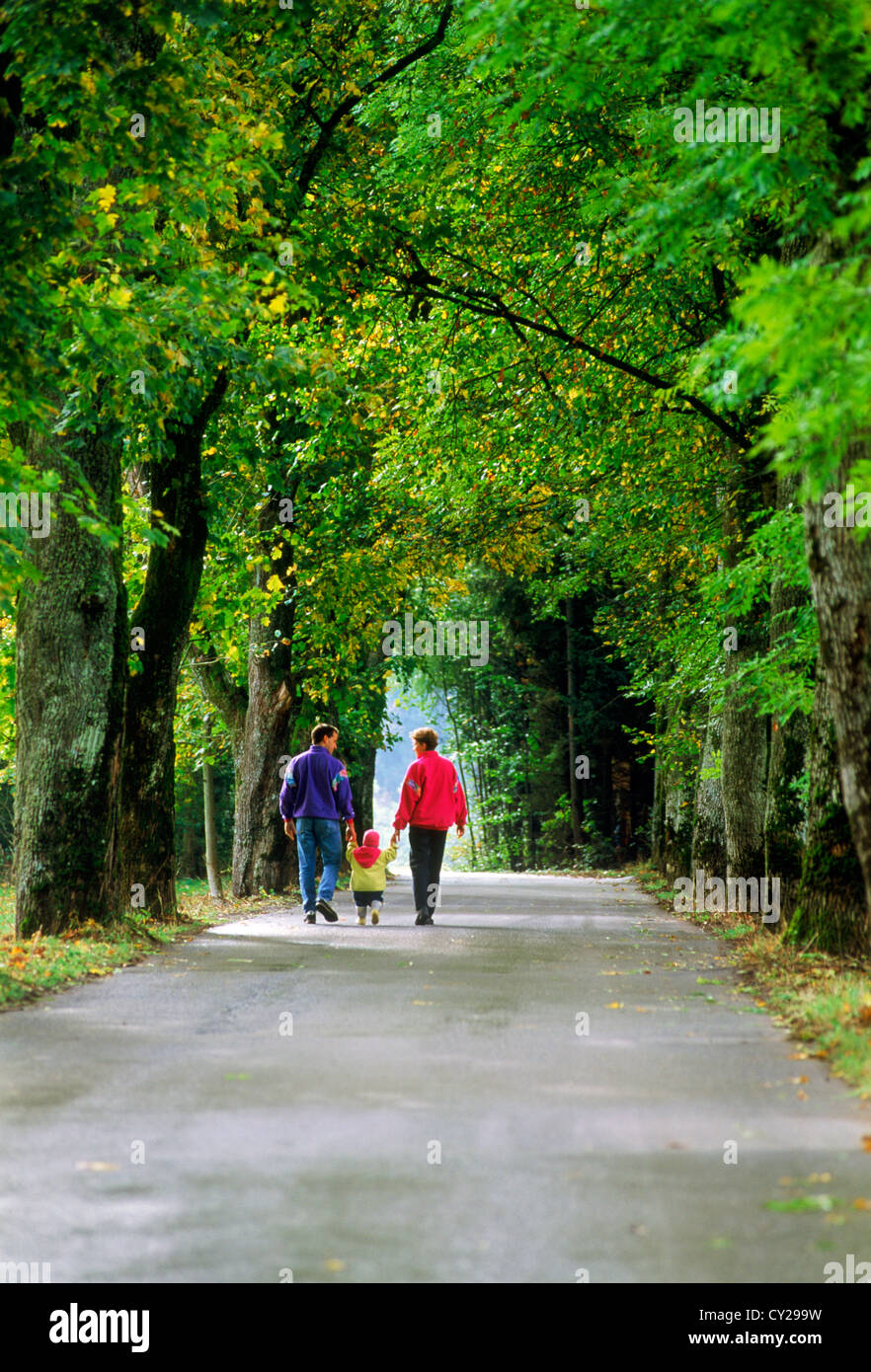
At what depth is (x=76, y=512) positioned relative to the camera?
9.80m

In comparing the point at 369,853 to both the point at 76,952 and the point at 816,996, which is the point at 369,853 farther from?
the point at 816,996


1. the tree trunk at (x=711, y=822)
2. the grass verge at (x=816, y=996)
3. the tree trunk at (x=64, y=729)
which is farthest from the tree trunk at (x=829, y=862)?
the tree trunk at (x=711, y=822)

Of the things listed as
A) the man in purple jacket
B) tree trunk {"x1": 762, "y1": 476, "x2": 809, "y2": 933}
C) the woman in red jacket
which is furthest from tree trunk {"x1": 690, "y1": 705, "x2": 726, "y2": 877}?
the man in purple jacket

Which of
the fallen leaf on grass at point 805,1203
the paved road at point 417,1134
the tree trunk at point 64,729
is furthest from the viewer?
the tree trunk at point 64,729

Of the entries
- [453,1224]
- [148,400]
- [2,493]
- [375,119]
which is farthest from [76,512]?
[375,119]

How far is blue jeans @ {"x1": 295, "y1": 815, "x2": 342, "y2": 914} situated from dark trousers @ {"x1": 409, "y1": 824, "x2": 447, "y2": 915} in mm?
864

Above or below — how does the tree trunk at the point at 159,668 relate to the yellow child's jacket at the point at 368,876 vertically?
above

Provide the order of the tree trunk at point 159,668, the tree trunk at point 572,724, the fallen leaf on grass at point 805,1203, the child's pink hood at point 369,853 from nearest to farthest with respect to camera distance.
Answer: the fallen leaf on grass at point 805,1203
the tree trunk at point 159,668
the child's pink hood at point 369,853
the tree trunk at point 572,724

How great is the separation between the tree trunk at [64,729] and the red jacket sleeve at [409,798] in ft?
12.2

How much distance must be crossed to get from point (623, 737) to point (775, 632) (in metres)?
30.2

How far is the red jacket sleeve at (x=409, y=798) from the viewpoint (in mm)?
Answer: 15904

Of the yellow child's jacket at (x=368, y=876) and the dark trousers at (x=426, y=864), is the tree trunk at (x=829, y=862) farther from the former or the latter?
the yellow child's jacket at (x=368, y=876)

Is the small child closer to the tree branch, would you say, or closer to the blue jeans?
the blue jeans
